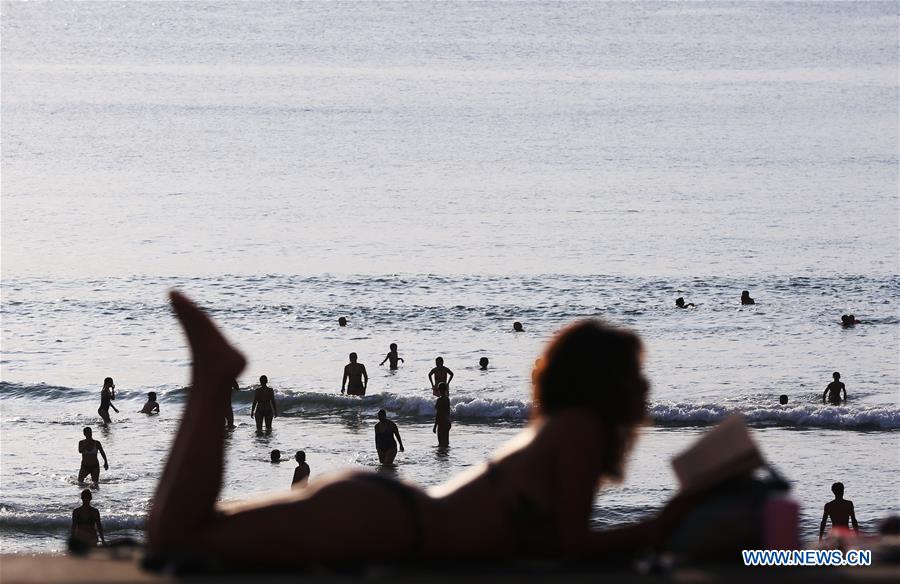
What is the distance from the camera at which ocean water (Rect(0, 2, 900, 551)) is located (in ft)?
76.1

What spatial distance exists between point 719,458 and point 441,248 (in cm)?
4274

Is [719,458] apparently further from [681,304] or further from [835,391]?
[681,304]

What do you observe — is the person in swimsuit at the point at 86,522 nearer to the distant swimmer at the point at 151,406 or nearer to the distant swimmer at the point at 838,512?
the distant swimmer at the point at 838,512

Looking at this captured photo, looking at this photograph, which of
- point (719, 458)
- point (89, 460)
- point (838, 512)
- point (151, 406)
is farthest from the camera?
point (151, 406)

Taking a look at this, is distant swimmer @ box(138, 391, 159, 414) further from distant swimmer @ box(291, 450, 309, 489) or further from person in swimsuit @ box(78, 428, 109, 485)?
distant swimmer @ box(291, 450, 309, 489)

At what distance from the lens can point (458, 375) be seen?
29297 millimetres

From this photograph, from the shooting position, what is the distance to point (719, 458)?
12.1ft

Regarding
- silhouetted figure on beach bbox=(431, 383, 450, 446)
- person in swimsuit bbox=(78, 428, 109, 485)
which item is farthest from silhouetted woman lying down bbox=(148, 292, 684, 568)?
silhouetted figure on beach bbox=(431, 383, 450, 446)

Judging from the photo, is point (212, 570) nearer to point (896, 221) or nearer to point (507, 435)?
Answer: point (507, 435)

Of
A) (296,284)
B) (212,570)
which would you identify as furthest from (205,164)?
(212,570)

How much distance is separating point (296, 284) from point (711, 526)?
37932 millimetres

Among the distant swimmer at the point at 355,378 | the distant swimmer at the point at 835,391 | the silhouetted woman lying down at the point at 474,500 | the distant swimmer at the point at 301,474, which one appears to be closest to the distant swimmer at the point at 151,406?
the distant swimmer at the point at 355,378

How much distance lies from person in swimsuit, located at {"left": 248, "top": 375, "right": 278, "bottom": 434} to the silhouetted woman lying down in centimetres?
1979

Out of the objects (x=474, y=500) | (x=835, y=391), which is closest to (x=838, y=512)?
(x=835, y=391)
